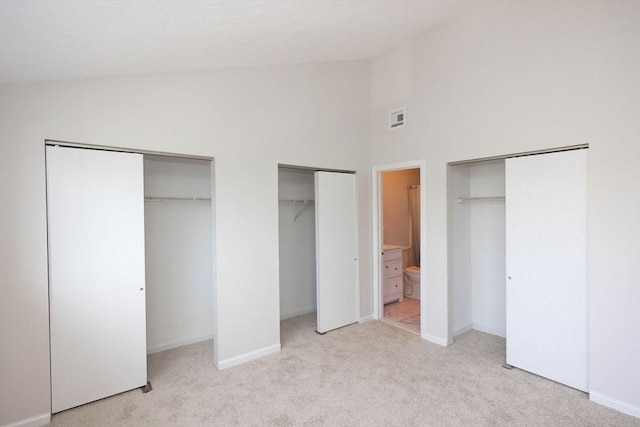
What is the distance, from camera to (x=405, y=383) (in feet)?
9.36

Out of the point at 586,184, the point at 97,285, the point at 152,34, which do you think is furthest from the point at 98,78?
the point at 586,184

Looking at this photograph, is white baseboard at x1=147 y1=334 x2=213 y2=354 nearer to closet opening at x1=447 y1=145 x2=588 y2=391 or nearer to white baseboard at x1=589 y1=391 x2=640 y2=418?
closet opening at x1=447 y1=145 x2=588 y2=391

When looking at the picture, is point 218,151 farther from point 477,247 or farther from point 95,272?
point 477,247

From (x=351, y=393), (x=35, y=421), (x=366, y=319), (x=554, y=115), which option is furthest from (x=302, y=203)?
(x=35, y=421)

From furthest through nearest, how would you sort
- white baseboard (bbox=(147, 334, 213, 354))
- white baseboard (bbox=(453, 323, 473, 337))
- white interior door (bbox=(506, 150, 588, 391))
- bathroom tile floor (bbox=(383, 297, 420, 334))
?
bathroom tile floor (bbox=(383, 297, 420, 334)) → white baseboard (bbox=(453, 323, 473, 337)) → white baseboard (bbox=(147, 334, 213, 354)) → white interior door (bbox=(506, 150, 588, 391))

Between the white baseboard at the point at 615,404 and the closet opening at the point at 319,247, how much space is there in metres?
2.41

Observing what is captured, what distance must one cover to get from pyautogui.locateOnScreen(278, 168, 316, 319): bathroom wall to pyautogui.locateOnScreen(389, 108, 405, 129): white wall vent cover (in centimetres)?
125

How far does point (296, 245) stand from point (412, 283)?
7.01ft

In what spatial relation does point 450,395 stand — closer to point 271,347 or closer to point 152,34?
point 271,347

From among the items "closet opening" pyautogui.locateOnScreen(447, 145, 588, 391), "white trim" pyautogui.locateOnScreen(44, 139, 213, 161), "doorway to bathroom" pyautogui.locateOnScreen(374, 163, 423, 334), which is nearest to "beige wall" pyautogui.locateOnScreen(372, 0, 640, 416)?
"closet opening" pyautogui.locateOnScreen(447, 145, 588, 391)

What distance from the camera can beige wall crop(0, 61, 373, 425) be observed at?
2.29 metres

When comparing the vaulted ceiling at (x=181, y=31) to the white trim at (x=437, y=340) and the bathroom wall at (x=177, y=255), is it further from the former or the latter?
the white trim at (x=437, y=340)

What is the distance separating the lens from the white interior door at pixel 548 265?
108 inches

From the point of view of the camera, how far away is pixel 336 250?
13.6 ft
